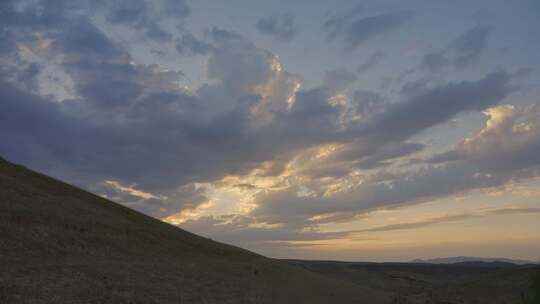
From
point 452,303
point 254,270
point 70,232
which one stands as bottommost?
point 452,303

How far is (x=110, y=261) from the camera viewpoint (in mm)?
31406

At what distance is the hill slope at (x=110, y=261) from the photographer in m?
24.3

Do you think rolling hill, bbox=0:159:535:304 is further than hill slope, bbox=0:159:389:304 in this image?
Yes

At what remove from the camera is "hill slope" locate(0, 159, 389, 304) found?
2433 cm

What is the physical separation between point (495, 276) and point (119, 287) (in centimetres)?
5512

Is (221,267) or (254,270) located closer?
(221,267)

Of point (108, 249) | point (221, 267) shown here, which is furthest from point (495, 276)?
point (108, 249)

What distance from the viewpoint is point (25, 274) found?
23875 mm

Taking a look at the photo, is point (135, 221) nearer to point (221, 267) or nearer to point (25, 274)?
point (221, 267)

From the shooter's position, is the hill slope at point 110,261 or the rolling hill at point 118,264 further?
the rolling hill at point 118,264

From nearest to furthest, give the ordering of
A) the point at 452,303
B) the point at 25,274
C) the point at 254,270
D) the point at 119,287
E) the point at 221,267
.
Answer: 1. the point at 25,274
2. the point at 119,287
3. the point at 221,267
4. the point at 254,270
5. the point at 452,303

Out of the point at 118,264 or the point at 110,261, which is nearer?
the point at 118,264

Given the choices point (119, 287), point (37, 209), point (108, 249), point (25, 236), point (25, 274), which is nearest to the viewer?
point (25, 274)

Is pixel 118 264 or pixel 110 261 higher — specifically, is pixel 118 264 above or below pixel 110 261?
below
